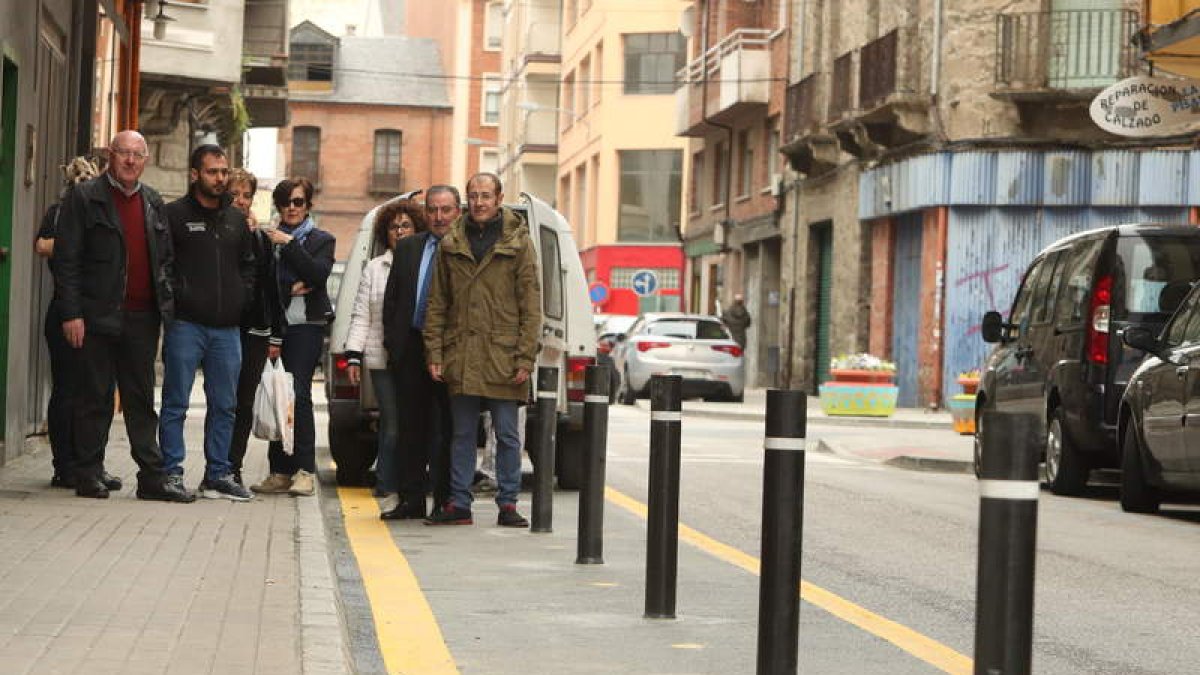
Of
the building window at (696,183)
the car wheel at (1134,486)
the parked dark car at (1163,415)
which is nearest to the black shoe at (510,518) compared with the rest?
the parked dark car at (1163,415)

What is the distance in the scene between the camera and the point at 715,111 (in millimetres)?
49938

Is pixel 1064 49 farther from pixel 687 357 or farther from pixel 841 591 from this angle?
pixel 841 591

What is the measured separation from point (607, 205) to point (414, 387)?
53813 millimetres

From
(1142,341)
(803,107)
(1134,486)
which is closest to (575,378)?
(1142,341)

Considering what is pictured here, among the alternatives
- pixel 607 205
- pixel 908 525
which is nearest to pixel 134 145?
pixel 908 525

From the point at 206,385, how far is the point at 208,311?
0.53m

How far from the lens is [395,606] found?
29.0 ft

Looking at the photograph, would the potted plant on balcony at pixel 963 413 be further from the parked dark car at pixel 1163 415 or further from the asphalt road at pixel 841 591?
the parked dark car at pixel 1163 415

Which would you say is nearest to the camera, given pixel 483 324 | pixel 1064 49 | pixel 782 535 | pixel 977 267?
pixel 782 535

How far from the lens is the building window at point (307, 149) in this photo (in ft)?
330

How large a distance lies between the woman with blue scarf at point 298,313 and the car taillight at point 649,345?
69.9 feet

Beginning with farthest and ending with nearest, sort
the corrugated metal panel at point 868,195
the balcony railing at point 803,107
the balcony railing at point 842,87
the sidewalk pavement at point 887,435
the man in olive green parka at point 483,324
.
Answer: the balcony railing at point 803,107 < the balcony railing at point 842,87 < the corrugated metal panel at point 868,195 < the sidewalk pavement at point 887,435 < the man in olive green parka at point 483,324

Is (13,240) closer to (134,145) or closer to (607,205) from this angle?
(134,145)

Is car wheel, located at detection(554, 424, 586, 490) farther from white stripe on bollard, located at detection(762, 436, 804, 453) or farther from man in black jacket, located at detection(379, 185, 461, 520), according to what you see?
Answer: white stripe on bollard, located at detection(762, 436, 804, 453)
